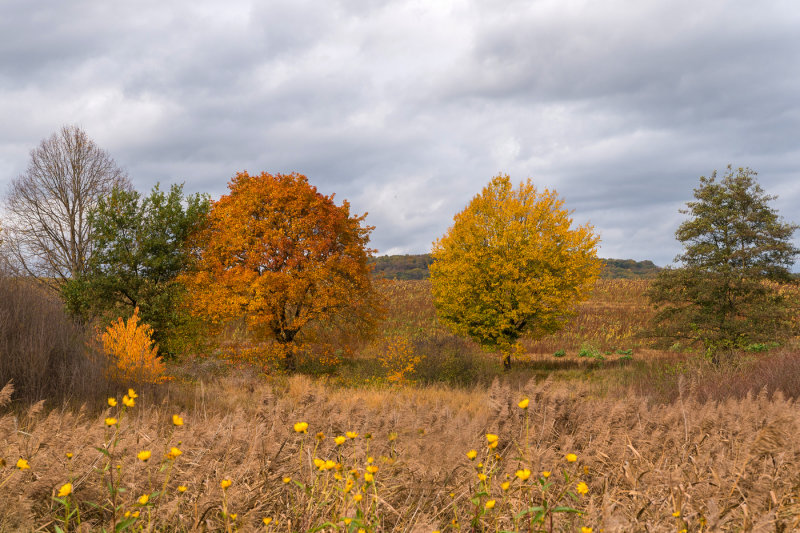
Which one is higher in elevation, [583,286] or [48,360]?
[583,286]

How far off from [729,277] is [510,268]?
8.67 m

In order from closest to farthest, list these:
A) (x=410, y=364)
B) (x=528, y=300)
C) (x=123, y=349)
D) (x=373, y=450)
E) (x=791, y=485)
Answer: (x=791, y=485)
(x=373, y=450)
(x=123, y=349)
(x=410, y=364)
(x=528, y=300)

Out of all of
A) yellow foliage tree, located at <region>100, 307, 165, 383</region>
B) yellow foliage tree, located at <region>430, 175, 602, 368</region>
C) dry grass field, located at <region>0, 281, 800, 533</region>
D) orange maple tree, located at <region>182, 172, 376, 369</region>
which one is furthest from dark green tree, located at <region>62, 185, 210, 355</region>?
dry grass field, located at <region>0, 281, 800, 533</region>

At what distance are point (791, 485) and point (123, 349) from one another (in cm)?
1411

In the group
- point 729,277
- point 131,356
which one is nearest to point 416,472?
point 131,356

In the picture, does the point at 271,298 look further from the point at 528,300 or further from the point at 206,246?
the point at 528,300

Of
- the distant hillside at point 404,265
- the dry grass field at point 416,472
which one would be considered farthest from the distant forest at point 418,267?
the dry grass field at point 416,472

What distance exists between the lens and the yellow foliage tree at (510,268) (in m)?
21.2

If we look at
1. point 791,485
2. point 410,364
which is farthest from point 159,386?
point 791,485

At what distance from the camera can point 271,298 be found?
18.1 metres

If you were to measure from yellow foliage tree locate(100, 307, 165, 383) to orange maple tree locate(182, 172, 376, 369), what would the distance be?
4479 mm

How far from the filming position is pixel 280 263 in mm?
18938

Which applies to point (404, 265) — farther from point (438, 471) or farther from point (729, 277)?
point (438, 471)

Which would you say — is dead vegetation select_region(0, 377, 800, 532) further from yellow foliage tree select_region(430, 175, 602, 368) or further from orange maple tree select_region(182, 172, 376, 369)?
yellow foliage tree select_region(430, 175, 602, 368)
